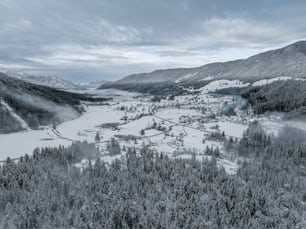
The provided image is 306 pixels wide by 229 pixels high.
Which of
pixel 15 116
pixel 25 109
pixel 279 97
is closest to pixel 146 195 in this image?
pixel 15 116

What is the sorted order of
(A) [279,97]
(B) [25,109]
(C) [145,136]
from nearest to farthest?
(C) [145,136]
(B) [25,109]
(A) [279,97]

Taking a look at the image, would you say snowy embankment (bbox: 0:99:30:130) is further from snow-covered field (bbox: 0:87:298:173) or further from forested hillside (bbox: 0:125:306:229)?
forested hillside (bbox: 0:125:306:229)

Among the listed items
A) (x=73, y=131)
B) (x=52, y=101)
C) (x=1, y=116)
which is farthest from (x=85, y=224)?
(x=52, y=101)

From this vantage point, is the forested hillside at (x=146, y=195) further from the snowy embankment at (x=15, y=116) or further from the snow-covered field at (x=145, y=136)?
the snowy embankment at (x=15, y=116)

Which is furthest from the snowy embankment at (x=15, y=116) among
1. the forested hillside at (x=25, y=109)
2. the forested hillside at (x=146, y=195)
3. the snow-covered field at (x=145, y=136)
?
the forested hillside at (x=146, y=195)

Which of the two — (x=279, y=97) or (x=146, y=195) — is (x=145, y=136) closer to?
(x=146, y=195)

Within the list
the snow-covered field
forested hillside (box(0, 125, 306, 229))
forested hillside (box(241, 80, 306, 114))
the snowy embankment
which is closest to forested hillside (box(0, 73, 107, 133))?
the snowy embankment

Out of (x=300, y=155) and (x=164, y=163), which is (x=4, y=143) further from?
(x=300, y=155)

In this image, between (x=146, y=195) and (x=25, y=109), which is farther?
(x=25, y=109)
